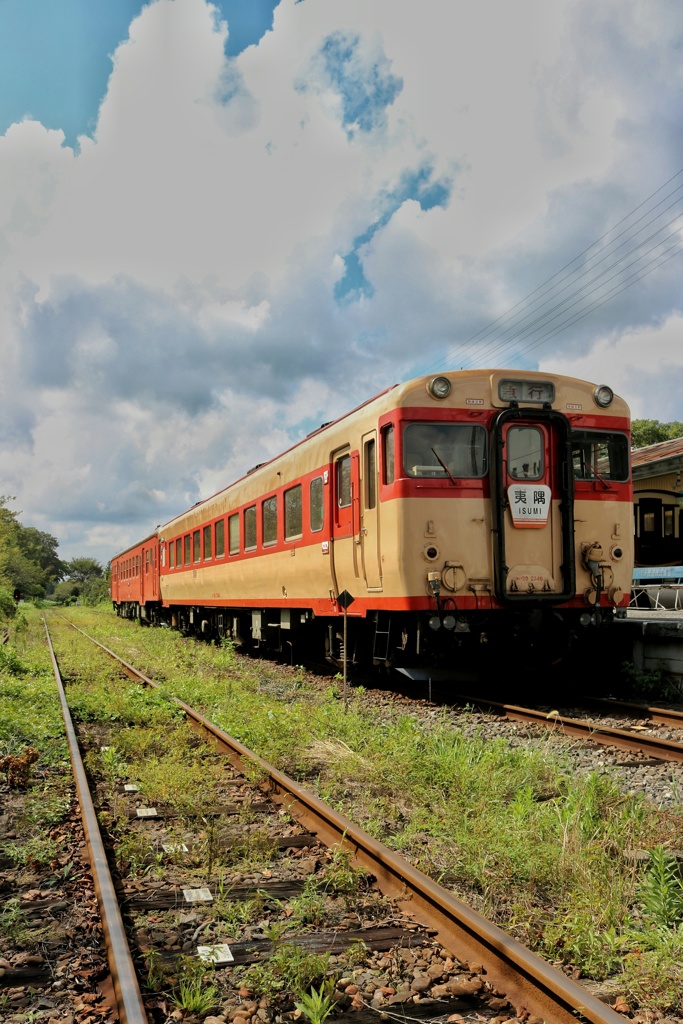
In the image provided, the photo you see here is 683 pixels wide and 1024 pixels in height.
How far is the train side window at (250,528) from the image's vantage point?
1508 centimetres

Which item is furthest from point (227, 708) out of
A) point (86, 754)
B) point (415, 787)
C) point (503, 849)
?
point (503, 849)

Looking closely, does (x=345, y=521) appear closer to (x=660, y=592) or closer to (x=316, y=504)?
(x=316, y=504)

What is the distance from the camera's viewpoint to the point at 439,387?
356 inches

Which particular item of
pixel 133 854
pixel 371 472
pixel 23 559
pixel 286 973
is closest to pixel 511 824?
pixel 286 973

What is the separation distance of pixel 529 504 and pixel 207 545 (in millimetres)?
11319

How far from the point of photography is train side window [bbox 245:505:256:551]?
1508cm

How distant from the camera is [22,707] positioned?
9.79 metres

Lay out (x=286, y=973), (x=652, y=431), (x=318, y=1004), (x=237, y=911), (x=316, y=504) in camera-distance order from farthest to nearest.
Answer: (x=652, y=431), (x=316, y=504), (x=237, y=911), (x=286, y=973), (x=318, y=1004)

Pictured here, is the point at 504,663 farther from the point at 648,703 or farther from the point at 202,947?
the point at 202,947

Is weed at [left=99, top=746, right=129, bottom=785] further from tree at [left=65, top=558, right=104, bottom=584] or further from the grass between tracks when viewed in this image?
tree at [left=65, top=558, right=104, bottom=584]

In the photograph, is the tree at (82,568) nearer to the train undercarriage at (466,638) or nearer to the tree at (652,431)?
the tree at (652,431)

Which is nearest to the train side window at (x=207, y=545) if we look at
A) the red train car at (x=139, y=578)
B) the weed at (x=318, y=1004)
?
the red train car at (x=139, y=578)

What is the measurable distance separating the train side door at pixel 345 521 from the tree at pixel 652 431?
3704 centimetres

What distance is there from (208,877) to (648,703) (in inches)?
278
